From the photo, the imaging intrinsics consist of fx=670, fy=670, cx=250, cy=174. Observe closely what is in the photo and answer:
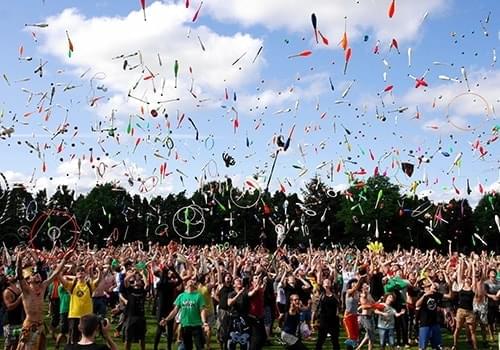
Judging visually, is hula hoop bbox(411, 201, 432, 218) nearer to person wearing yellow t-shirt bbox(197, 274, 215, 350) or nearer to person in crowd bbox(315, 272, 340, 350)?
person wearing yellow t-shirt bbox(197, 274, 215, 350)

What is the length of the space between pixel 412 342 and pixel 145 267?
8114mm

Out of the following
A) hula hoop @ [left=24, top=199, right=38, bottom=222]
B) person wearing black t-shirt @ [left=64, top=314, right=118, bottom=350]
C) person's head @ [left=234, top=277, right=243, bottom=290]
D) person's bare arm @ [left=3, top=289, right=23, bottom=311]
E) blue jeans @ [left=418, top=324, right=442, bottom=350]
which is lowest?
blue jeans @ [left=418, top=324, right=442, bottom=350]

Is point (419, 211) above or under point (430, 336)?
above

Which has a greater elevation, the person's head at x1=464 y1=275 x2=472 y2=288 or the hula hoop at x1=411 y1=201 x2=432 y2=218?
the hula hoop at x1=411 y1=201 x2=432 y2=218

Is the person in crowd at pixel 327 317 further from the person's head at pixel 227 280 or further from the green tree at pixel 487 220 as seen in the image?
the green tree at pixel 487 220

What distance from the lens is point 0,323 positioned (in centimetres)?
1451

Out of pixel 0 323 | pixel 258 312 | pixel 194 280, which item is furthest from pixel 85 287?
pixel 0 323

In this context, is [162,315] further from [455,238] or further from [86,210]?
[455,238]

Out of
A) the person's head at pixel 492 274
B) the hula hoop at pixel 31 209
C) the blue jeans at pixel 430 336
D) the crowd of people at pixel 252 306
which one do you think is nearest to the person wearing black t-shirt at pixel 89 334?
the crowd of people at pixel 252 306

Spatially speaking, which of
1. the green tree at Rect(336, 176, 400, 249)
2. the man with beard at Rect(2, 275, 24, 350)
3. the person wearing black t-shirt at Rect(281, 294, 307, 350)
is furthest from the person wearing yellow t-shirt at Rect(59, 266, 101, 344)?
the green tree at Rect(336, 176, 400, 249)

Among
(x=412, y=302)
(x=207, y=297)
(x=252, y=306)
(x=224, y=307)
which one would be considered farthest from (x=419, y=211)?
(x=252, y=306)

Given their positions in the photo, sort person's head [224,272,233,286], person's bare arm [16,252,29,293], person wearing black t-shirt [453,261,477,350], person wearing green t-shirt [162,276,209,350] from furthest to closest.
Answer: person wearing black t-shirt [453,261,477,350] → person's head [224,272,233,286] → person wearing green t-shirt [162,276,209,350] → person's bare arm [16,252,29,293]

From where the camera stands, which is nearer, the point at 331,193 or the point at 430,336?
the point at 430,336

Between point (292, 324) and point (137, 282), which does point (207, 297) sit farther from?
point (292, 324)
